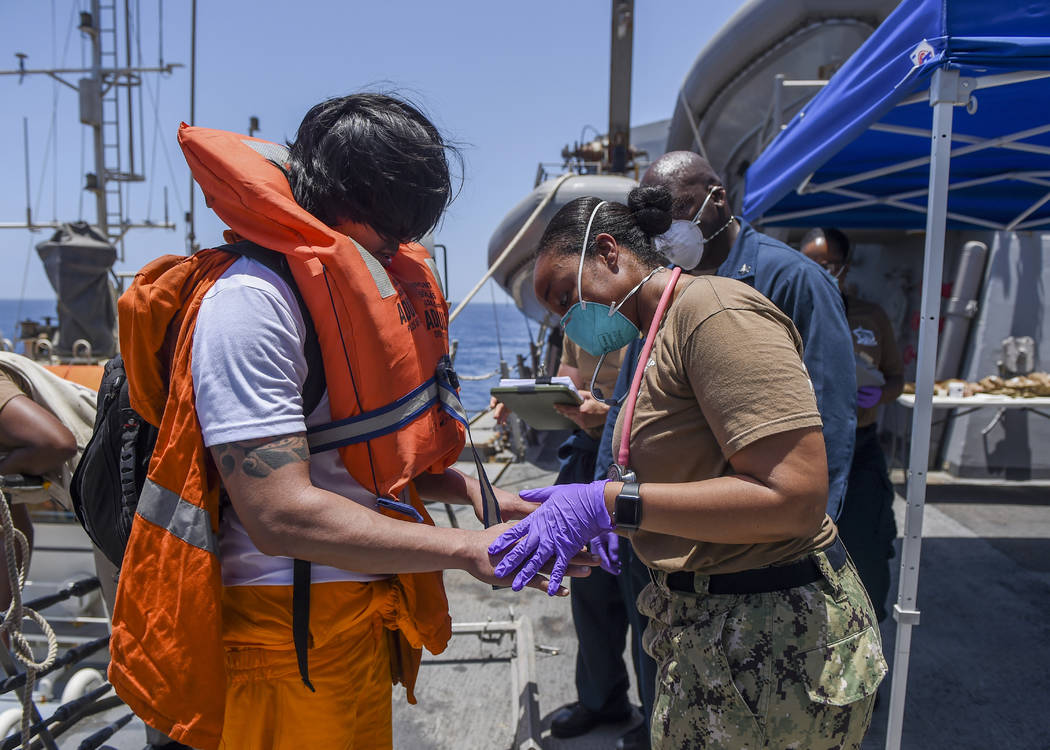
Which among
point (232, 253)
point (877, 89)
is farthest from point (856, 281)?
point (232, 253)

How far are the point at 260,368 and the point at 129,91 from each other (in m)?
22.3

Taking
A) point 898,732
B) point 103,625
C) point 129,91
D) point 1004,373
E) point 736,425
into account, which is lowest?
point 103,625

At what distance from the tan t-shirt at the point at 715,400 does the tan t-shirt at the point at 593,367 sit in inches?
50.1

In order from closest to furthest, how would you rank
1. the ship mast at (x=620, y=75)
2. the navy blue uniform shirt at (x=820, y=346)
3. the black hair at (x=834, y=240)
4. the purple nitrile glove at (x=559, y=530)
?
the purple nitrile glove at (x=559, y=530) → the navy blue uniform shirt at (x=820, y=346) → the black hair at (x=834, y=240) → the ship mast at (x=620, y=75)

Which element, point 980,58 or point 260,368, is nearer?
point 260,368

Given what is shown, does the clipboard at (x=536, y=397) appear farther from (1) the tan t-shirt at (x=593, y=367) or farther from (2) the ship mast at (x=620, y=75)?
(2) the ship mast at (x=620, y=75)

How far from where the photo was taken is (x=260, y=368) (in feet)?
3.28

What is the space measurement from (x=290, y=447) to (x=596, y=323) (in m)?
0.78

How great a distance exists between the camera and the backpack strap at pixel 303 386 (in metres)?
Result: 1.10

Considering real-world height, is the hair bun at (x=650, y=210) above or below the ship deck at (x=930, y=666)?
above

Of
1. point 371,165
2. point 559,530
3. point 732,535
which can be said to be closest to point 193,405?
point 371,165

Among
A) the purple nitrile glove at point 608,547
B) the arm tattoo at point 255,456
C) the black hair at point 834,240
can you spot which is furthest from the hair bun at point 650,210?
the black hair at point 834,240

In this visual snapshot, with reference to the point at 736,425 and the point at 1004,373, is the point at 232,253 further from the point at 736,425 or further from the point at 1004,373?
the point at 1004,373

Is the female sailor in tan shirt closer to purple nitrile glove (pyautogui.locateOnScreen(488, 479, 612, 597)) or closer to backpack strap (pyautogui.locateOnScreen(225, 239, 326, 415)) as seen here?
purple nitrile glove (pyautogui.locateOnScreen(488, 479, 612, 597))
